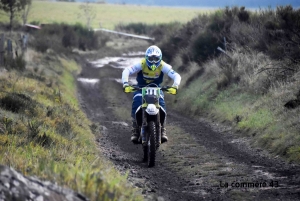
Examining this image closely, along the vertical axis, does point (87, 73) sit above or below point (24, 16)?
below

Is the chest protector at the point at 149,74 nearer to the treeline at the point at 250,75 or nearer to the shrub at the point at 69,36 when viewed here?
the treeline at the point at 250,75

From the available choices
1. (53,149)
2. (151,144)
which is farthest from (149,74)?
(53,149)

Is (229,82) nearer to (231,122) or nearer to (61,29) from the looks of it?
(231,122)

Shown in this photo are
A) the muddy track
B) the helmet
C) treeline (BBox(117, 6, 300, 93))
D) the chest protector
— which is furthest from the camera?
treeline (BBox(117, 6, 300, 93))

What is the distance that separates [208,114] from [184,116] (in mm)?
1302

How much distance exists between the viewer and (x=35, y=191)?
17.4 feet

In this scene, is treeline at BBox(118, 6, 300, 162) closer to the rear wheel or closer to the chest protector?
the rear wheel

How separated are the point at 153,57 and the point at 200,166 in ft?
7.97

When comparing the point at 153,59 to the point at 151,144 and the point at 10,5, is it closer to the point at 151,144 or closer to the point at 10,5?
the point at 151,144

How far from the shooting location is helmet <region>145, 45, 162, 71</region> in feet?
Answer: 38.1

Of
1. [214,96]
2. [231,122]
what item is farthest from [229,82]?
[231,122]

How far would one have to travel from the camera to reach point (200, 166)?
10.7m

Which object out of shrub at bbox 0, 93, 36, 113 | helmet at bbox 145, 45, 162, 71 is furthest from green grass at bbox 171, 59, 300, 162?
shrub at bbox 0, 93, 36, 113

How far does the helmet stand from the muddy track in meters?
1.95
